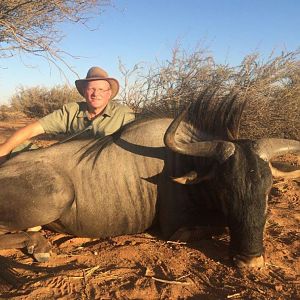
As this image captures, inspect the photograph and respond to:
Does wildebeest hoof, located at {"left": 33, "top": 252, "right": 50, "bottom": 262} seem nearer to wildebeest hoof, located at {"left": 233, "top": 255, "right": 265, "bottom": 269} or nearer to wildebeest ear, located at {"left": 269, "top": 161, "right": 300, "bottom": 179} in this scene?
wildebeest hoof, located at {"left": 233, "top": 255, "right": 265, "bottom": 269}

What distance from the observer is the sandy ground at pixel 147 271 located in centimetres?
294

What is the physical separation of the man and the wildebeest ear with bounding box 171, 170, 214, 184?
1.93 m

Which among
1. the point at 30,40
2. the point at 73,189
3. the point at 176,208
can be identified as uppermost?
the point at 30,40

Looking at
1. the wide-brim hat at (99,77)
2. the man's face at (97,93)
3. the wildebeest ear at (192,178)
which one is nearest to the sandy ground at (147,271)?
the wildebeest ear at (192,178)

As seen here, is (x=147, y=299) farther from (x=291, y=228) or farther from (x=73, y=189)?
(x=291, y=228)

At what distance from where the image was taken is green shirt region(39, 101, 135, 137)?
527 cm

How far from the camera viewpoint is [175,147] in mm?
3461

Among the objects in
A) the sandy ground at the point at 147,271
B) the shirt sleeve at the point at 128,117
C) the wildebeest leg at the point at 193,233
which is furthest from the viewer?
the shirt sleeve at the point at 128,117

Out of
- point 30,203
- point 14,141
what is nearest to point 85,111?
point 14,141

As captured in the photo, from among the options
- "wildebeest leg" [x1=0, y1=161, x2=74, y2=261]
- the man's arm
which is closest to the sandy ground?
"wildebeest leg" [x1=0, y1=161, x2=74, y2=261]

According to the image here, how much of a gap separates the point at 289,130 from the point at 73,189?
6.54 meters

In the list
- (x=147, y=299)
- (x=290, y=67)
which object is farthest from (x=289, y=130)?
(x=147, y=299)

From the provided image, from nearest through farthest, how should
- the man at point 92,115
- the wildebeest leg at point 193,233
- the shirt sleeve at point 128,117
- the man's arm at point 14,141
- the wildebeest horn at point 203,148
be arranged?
the wildebeest horn at point 203,148, the wildebeest leg at point 193,233, the man's arm at point 14,141, the man at point 92,115, the shirt sleeve at point 128,117

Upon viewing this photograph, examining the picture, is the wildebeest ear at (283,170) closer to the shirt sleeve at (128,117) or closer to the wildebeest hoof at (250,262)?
the wildebeest hoof at (250,262)
